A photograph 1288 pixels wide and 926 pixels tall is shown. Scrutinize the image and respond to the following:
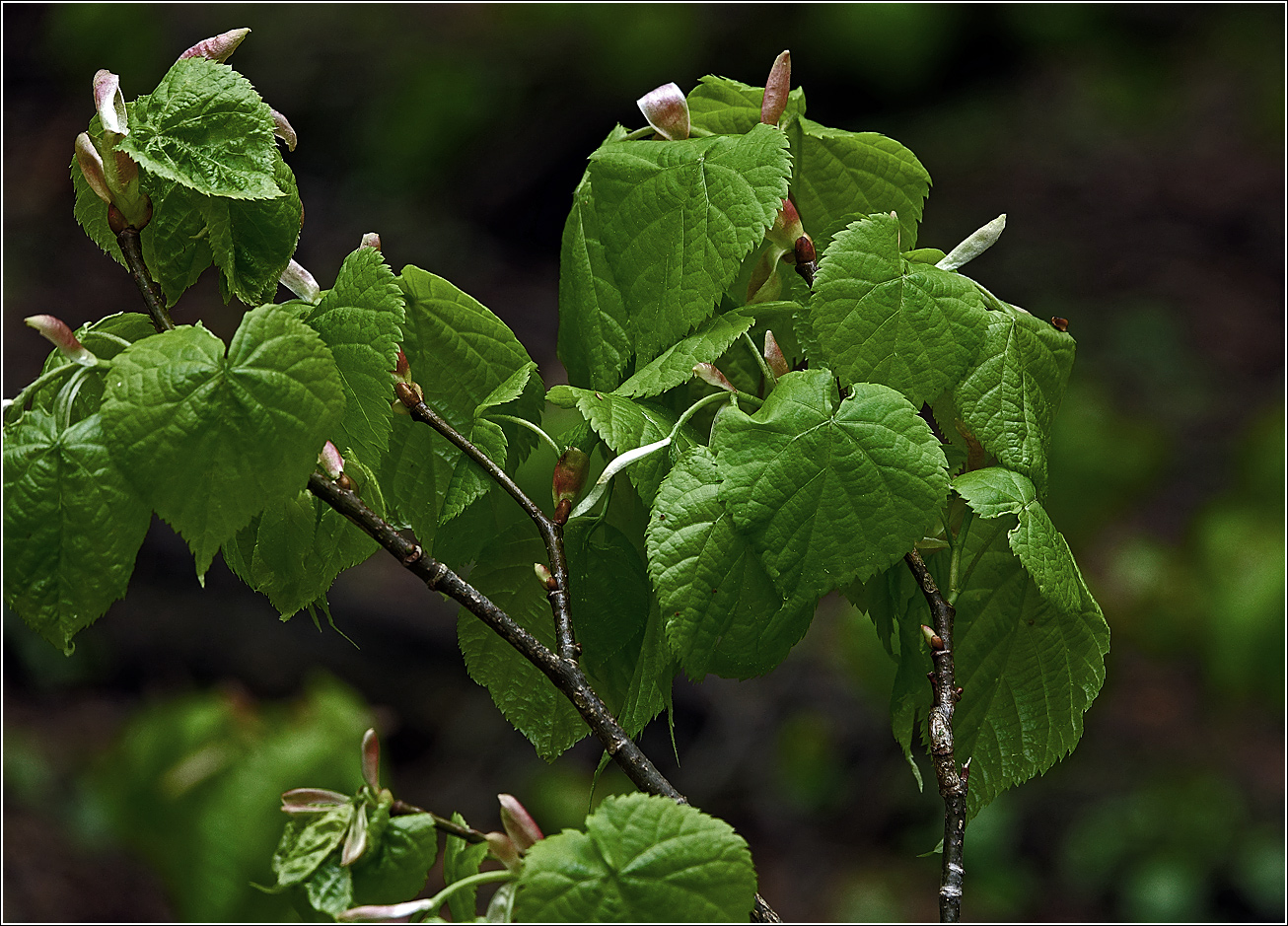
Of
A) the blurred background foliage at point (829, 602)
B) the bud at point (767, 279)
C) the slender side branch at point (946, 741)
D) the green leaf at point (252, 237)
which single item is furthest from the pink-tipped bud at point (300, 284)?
the blurred background foliage at point (829, 602)

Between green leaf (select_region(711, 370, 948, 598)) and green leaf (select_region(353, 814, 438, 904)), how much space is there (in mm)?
195

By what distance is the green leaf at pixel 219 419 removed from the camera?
1.33 ft

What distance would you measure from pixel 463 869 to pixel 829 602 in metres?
2.37

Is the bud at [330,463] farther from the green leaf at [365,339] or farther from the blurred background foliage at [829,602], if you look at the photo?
the blurred background foliage at [829,602]

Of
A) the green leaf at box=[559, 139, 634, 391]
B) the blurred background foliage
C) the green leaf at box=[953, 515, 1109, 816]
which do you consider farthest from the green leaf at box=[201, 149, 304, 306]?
the blurred background foliage

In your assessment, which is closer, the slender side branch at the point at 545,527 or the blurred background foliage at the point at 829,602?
the slender side branch at the point at 545,527

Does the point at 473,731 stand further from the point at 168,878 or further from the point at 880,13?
the point at 880,13

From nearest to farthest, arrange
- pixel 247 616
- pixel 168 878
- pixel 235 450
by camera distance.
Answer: pixel 235 450 → pixel 168 878 → pixel 247 616

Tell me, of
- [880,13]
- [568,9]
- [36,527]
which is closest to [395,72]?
[568,9]

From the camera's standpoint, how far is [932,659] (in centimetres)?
52

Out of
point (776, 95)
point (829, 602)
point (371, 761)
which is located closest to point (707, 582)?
point (371, 761)

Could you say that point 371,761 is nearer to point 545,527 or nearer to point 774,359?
point 545,527

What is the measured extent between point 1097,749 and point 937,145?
2.07 m

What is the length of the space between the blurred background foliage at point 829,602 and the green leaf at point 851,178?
2.38ft
